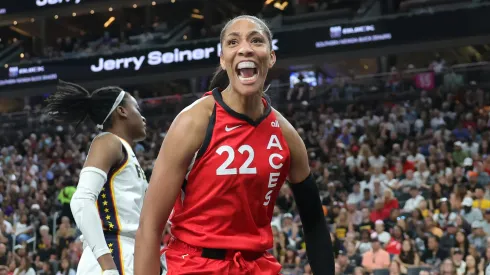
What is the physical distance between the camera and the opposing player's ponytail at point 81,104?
5.17 metres

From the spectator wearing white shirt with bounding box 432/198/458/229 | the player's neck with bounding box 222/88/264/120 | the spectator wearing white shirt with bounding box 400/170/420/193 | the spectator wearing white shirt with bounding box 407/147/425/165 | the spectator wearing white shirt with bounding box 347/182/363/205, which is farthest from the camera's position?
the spectator wearing white shirt with bounding box 407/147/425/165

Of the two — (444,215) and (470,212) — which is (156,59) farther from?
(470,212)

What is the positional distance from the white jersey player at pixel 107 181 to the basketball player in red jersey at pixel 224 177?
3.89 feet

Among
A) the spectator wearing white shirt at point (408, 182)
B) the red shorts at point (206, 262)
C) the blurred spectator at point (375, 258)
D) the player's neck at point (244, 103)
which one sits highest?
the player's neck at point (244, 103)

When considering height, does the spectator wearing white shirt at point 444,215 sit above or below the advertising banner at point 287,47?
below

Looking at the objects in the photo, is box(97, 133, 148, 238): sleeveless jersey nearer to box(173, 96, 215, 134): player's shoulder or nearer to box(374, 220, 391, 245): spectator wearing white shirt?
box(173, 96, 215, 134): player's shoulder

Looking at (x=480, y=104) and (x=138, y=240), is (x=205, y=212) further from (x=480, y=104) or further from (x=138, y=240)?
(x=480, y=104)

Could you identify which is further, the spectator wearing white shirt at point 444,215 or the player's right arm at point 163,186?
Result: the spectator wearing white shirt at point 444,215

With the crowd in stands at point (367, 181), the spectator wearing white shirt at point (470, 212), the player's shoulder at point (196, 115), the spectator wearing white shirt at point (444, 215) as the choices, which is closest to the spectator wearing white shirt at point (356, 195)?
the crowd in stands at point (367, 181)

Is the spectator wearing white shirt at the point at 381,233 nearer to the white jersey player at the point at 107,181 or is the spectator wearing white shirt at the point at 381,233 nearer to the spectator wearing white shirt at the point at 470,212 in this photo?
the spectator wearing white shirt at the point at 470,212

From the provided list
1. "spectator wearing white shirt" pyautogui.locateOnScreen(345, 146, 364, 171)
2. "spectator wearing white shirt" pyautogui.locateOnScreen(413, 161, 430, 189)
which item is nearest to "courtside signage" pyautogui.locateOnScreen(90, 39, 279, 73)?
"spectator wearing white shirt" pyautogui.locateOnScreen(345, 146, 364, 171)

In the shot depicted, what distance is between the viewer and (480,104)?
59.8 feet

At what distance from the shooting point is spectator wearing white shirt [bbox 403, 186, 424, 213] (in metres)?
13.4

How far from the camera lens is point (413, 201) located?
1355cm
